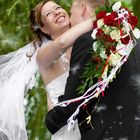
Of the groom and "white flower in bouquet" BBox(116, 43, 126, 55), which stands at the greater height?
"white flower in bouquet" BBox(116, 43, 126, 55)

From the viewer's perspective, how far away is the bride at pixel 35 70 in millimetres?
3859

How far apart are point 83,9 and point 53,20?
60cm

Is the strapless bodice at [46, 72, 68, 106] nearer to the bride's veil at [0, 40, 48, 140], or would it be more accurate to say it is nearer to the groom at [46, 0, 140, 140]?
the bride's veil at [0, 40, 48, 140]

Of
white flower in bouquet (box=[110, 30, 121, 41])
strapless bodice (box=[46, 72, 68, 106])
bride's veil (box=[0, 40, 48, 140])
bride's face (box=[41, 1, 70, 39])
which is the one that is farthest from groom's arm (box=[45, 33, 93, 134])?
bride's veil (box=[0, 40, 48, 140])

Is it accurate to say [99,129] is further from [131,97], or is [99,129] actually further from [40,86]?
[40,86]

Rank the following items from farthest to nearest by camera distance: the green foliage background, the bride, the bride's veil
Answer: the green foliage background < the bride's veil < the bride

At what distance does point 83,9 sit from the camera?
11.3 feet

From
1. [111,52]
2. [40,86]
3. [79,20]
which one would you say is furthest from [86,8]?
[40,86]

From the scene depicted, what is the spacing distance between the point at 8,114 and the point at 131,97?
1254 millimetres

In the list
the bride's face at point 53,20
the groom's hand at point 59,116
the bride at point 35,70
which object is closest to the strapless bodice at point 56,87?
the bride at point 35,70

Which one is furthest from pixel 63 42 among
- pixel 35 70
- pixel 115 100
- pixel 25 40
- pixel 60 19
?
pixel 25 40

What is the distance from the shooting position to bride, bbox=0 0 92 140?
3.86 m

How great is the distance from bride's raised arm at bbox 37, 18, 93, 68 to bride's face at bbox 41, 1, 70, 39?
0.34 meters

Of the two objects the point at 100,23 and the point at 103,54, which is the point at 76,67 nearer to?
the point at 103,54
